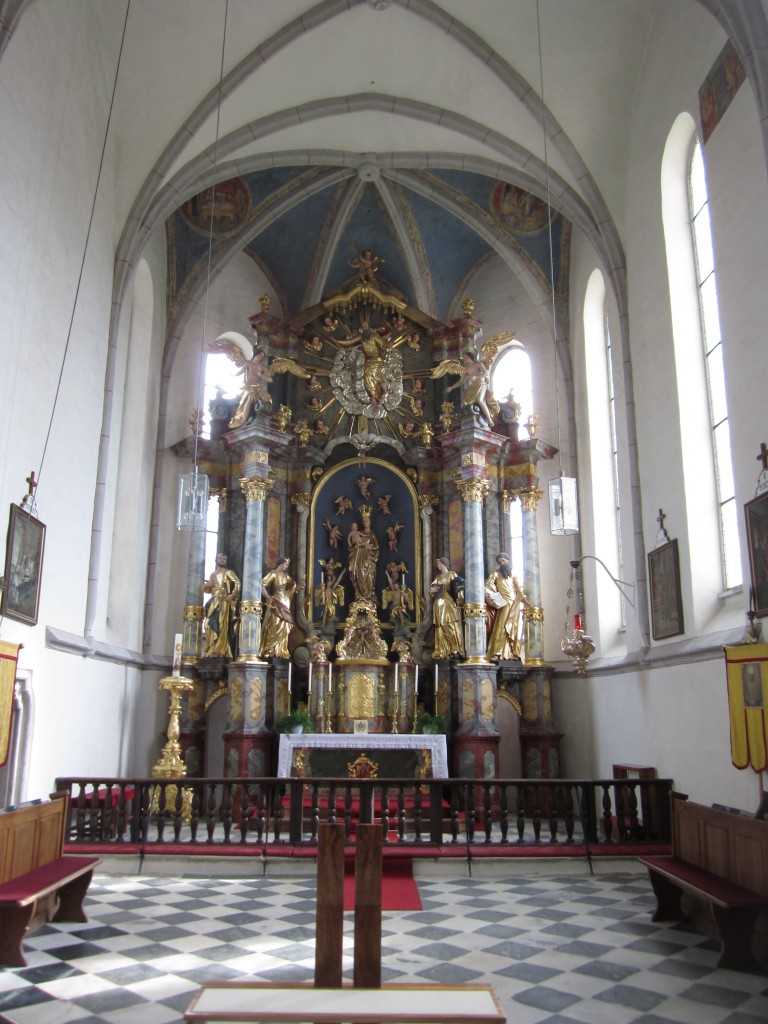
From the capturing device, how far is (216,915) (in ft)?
24.9

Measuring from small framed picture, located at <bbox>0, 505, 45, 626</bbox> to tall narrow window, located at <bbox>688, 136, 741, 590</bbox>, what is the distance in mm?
7474

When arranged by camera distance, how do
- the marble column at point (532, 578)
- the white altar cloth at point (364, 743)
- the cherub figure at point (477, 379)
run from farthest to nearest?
the cherub figure at point (477, 379)
the marble column at point (532, 578)
the white altar cloth at point (364, 743)

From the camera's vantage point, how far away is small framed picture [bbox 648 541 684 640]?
34.6ft

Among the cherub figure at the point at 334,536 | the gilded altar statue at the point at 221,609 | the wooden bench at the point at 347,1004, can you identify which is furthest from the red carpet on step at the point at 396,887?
the cherub figure at the point at 334,536

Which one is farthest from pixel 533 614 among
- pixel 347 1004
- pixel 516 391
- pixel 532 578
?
pixel 347 1004

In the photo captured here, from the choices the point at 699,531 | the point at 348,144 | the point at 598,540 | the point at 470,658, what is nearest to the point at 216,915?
the point at 699,531

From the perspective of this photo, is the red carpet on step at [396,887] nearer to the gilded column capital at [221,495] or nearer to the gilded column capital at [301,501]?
the gilded column capital at [301,501]

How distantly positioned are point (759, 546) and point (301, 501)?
963cm

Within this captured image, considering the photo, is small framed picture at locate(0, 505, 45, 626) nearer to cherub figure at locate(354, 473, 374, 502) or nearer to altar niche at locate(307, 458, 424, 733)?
altar niche at locate(307, 458, 424, 733)

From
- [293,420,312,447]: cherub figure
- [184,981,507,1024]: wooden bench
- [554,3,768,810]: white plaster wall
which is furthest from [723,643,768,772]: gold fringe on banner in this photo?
[293,420,312,447]: cherub figure

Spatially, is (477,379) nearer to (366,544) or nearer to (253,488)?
(366,544)

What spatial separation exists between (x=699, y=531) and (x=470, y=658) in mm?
5396

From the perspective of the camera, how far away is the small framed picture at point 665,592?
10.5m

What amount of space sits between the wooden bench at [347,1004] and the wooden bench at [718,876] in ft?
9.28
